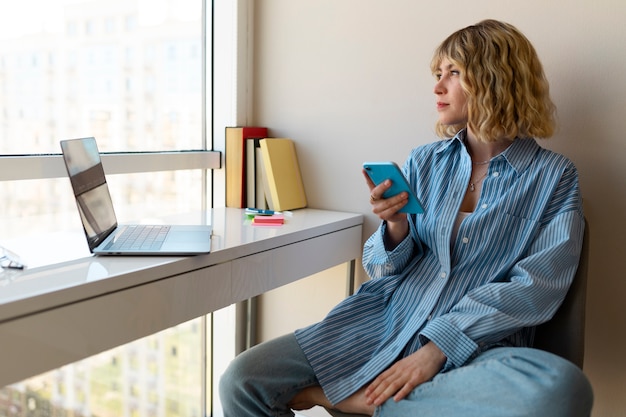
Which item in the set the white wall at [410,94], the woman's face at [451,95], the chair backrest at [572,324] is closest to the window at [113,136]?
the white wall at [410,94]

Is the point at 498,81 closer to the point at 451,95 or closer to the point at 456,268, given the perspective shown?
the point at 451,95

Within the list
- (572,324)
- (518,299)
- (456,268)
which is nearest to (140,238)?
(456,268)

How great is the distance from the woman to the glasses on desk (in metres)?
0.48

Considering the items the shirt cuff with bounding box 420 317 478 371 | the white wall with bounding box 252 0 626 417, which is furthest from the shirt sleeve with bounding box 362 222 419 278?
the white wall with bounding box 252 0 626 417

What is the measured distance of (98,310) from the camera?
1.09 m

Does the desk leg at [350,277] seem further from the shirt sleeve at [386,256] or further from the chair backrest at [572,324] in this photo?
the chair backrest at [572,324]

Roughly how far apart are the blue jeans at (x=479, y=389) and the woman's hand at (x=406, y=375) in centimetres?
1

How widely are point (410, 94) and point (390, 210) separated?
0.58 meters

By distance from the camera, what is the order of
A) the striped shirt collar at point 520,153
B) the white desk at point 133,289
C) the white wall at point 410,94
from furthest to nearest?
the white wall at point 410,94
the striped shirt collar at point 520,153
the white desk at point 133,289

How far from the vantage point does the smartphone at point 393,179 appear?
1262mm

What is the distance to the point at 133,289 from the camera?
3.79 feet

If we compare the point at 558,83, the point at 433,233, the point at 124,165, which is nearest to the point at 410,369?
the point at 433,233

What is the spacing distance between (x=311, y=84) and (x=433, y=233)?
0.78 metres

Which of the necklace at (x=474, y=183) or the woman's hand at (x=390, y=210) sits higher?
the necklace at (x=474, y=183)
